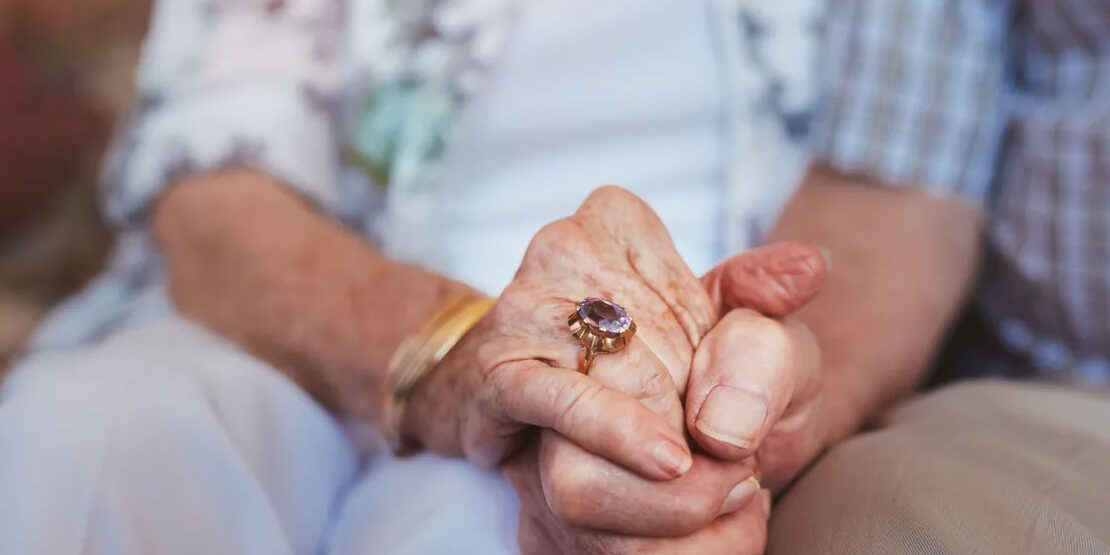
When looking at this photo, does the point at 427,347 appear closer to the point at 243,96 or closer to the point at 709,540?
the point at 709,540

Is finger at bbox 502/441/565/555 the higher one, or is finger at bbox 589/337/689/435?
finger at bbox 589/337/689/435

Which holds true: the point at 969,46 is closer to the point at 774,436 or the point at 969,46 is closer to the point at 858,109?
the point at 858,109

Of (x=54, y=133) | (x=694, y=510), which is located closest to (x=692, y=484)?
(x=694, y=510)

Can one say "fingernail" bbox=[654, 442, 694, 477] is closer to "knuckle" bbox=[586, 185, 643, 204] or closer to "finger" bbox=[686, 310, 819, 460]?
"finger" bbox=[686, 310, 819, 460]

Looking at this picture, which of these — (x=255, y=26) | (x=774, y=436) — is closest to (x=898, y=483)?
(x=774, y=436)

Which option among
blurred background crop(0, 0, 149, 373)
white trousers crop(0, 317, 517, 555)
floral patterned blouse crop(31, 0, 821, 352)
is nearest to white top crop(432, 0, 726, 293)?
floral patterned blouse crop(31, 0, 821, 352)

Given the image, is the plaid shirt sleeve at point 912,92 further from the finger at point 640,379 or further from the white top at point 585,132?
the finger at point 640,379

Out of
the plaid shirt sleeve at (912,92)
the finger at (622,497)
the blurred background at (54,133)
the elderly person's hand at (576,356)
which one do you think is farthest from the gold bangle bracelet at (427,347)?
the blurred background at (54,133)
